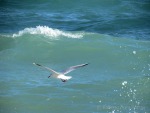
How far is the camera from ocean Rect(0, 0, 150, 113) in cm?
1142

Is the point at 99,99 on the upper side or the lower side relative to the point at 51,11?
upper

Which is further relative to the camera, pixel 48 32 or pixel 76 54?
pixel 48 32

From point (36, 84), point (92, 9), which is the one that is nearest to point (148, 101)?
point (36, 84)

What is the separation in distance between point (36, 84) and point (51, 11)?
9232 mm

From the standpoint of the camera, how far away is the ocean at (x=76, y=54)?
11.4 m

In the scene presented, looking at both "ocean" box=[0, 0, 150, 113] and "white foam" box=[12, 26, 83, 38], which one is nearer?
"ocean" box=[0, 0, 150, 113]

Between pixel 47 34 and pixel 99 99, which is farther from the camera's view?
pixel 47 34

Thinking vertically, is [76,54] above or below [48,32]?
above

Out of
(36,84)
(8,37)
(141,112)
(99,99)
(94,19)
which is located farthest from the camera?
(94,19)

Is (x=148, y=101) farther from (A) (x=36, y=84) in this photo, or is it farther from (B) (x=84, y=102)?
(A) (x=36, y=84)

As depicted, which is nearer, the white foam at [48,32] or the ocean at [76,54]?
the ocean at [76,54]

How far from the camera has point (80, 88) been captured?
40.2 ft

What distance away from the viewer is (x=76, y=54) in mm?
15570

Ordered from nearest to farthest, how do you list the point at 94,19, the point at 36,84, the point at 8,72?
1. the point at 36,84
2. the point at 8,72
3. the point at 94,19
